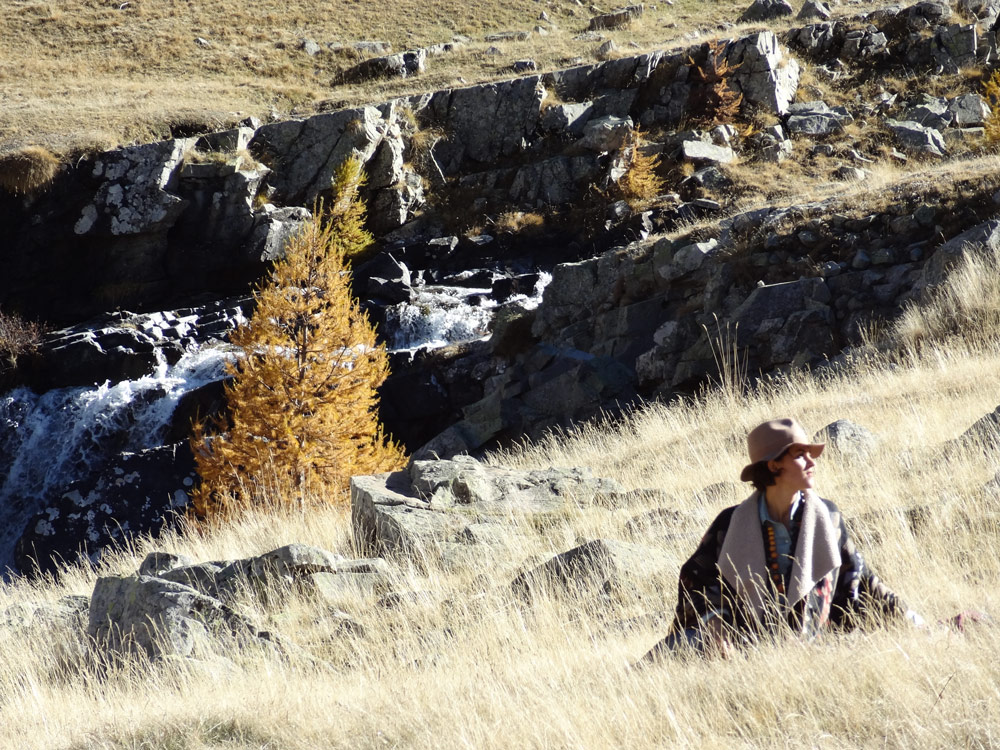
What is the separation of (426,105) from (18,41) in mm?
27659

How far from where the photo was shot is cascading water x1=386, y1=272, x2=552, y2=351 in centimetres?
2606

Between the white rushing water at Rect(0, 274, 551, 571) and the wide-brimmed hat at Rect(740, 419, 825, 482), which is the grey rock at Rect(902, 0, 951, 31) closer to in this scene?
the white rushing water at Rect(0, 274, 551, 571)

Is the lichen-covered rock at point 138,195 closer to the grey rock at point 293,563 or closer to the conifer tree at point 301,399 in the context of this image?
the conifer tree at point 301,399

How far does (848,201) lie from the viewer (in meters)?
17.5

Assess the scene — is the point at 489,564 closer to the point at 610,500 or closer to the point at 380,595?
the point at 380,595

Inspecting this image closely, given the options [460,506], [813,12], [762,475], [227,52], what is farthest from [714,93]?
[762,475]

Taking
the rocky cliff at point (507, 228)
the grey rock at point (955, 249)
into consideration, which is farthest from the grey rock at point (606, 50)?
the grey rock at point (955, 249)

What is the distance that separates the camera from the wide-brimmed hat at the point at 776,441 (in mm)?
3396

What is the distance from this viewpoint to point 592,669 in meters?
3.97

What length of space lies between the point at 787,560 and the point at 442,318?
23.4m

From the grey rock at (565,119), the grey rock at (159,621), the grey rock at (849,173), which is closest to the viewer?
the grey rock at (159,621)

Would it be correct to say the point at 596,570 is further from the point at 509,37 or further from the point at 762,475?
the point at 509,37

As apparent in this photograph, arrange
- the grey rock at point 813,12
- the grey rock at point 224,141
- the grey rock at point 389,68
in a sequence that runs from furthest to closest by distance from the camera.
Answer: the grey rock at point 389,68 < the grey rock at point 813,12 < the grey rock at point 224,141

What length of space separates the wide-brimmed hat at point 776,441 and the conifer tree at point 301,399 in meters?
14.8
